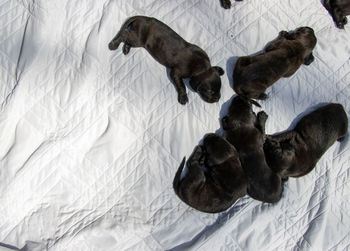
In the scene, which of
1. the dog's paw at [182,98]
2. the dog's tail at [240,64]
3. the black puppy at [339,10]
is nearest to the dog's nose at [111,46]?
the dog's paw at [182,98]

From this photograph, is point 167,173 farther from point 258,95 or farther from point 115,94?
point 258,95

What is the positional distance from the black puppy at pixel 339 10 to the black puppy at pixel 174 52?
4.01 feet

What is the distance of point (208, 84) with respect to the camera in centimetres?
224

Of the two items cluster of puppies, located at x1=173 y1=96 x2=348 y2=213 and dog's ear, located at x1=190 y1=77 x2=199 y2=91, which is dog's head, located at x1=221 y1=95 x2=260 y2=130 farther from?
dog's ear, located at x1=190 y1=77 x2=199 y2=91

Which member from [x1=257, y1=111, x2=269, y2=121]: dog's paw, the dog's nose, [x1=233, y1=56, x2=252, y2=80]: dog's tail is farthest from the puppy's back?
the dog's nose

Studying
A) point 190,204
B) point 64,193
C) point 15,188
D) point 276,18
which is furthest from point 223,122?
point 15,188

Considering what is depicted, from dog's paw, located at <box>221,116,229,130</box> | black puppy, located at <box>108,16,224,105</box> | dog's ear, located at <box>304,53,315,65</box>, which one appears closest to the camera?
black puppy, located at <box>108,16,224,105</box>

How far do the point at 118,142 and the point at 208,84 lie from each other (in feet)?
2.66

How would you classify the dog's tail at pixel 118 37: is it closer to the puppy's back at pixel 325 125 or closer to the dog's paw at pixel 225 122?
the dog's paw at pixel 225 122

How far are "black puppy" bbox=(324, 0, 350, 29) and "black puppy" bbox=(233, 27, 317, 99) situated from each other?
336 mm

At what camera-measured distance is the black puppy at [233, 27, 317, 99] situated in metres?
2.24

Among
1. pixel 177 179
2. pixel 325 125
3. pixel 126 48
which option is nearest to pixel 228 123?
pixel 177 179

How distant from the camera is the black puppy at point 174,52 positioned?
7.31 ft

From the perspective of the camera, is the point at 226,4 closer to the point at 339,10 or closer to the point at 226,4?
the point at 226,4
